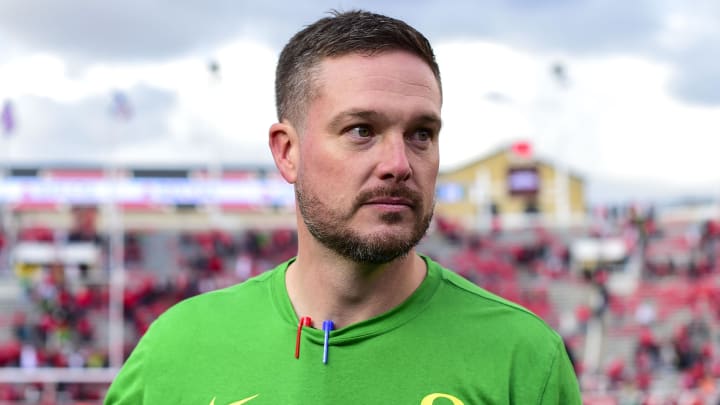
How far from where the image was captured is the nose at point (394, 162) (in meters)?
2.05

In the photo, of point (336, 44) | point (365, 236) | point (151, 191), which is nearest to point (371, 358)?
point (365, 236)

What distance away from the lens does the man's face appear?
2.09m

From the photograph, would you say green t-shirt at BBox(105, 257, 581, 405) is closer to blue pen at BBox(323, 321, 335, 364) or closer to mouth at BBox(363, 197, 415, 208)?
blue pen at BBox(323, 321, 335, 364)

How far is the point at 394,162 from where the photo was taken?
2055mm

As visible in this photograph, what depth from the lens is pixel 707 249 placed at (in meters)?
26.4

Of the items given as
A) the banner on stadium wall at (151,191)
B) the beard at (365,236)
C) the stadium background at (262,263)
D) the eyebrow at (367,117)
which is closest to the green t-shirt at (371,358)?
the beard at (365,236)

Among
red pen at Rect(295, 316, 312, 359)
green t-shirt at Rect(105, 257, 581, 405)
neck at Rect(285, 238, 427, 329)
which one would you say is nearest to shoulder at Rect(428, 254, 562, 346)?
green t-shirt at Rect(105, 257, 581, 405)

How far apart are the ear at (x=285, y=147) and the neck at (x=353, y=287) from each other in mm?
238

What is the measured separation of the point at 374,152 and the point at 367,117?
88mm

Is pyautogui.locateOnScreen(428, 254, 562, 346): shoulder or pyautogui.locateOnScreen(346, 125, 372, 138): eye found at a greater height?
pyautogui.locateOnScreen(346, 125, 372, 138): eye

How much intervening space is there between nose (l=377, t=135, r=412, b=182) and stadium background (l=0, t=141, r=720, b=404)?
1297 centimetres

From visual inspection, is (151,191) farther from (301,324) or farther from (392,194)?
(392,194)

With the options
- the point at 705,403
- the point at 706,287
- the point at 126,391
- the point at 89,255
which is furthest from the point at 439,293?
the point at 89,255

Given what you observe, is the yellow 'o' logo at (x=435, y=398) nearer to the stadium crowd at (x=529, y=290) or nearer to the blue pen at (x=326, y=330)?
the blue pen at (x=326, y=330)
